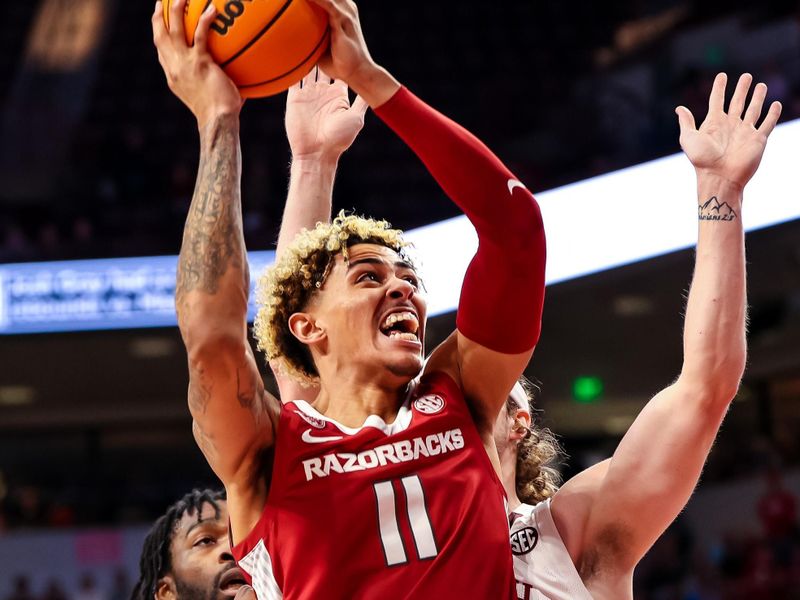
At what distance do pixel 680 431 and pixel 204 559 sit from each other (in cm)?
139

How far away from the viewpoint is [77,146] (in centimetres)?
1259

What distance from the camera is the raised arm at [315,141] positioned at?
3.26 meters

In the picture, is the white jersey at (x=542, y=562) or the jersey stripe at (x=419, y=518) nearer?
the jersey stripe at (x=419, y=518)

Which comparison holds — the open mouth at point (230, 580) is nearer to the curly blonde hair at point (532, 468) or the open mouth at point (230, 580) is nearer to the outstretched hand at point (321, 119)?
the curly blonde hair at point (532, 468)

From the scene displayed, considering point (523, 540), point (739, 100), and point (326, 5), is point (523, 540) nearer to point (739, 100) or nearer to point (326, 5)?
point (739, 100)

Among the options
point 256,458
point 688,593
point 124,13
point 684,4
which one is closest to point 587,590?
point 256,458

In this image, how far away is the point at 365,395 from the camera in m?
2.64

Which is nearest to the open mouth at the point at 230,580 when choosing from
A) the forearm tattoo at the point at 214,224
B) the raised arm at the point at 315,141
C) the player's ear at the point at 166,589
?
the player's ear at the point at 166,589

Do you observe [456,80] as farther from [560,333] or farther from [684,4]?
[560,333]

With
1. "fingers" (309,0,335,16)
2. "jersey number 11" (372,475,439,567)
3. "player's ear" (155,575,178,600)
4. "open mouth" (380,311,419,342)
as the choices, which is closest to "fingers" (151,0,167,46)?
"fingers" (309,0,335,16)

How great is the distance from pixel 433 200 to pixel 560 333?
1814 millimetres

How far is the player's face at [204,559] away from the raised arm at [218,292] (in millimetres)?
841

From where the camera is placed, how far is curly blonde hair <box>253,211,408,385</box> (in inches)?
110

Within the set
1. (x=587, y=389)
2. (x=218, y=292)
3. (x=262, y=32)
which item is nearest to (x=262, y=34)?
(x=262, y=32)
